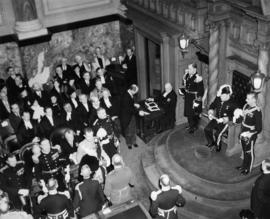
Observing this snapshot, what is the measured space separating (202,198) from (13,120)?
5.15 m

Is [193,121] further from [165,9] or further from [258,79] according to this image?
[165,9]

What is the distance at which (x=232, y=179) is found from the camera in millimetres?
9523

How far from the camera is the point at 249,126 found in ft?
30.2

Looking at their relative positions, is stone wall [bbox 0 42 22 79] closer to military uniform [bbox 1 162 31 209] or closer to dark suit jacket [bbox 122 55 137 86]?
dark suit jacket [bbox 122 55 137 86]

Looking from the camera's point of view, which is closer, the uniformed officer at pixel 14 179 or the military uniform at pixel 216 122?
the uniformed officer at pixel 14 179

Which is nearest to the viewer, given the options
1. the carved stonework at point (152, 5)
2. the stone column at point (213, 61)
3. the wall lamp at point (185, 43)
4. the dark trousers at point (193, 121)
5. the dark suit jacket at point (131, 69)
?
the stone column at point (213, 61)

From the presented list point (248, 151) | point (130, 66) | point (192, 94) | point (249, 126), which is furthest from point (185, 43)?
point (130, 66)

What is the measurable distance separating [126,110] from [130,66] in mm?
3175

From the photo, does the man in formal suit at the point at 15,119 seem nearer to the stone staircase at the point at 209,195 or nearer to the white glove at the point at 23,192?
the white glove at the point at 23,192

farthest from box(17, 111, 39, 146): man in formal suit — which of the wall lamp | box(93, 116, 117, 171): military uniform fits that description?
the wall lamp

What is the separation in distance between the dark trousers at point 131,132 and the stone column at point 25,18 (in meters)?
4.70

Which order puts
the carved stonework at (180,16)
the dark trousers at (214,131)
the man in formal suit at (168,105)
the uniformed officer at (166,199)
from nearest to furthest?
the uniformed officer at (166,199)
the dark trousers at (214,131)
the carved stonework at (180,16)
the man in formal suit at (168,105)

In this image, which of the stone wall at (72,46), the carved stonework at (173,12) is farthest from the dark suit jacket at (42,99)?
the carved stonework at (173,12)

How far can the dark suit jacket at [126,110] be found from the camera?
11023 millimetres
